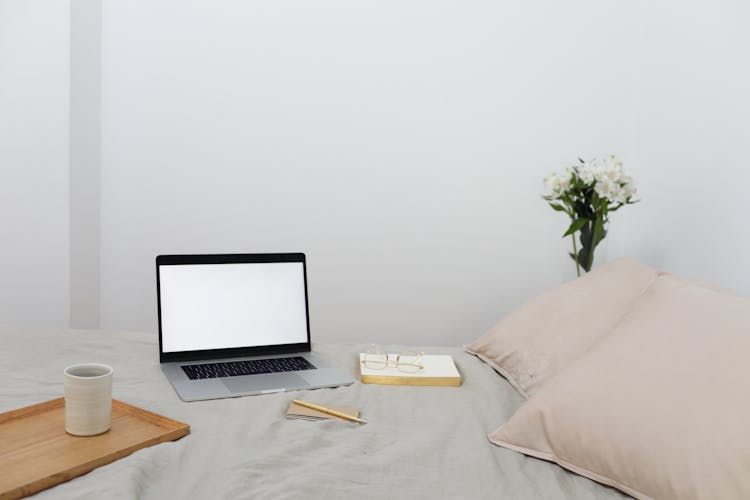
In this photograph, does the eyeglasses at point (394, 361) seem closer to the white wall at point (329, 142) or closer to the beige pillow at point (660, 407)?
the beige pillow at point (660, 407)

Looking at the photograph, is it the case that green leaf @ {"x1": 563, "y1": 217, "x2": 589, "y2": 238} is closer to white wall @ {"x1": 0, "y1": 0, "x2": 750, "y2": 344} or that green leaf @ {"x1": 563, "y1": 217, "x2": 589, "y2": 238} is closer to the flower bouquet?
the flower bouquet

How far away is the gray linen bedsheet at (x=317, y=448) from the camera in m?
0.94

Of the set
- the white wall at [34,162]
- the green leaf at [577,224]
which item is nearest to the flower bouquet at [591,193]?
the green leaf at [577,224]

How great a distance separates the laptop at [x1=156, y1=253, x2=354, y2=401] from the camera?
1474mm

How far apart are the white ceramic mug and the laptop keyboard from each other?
356 millimetres

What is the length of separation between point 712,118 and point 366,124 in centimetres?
119

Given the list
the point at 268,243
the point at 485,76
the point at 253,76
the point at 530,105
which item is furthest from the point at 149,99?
the point at 530,105

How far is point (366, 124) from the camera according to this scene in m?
2.54

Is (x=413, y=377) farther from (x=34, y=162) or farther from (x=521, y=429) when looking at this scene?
(x=34, y=162)

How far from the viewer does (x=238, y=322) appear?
63.2 inches

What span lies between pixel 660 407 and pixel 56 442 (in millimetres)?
923

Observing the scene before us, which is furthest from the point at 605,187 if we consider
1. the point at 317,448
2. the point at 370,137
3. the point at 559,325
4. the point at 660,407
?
the point at 317,448

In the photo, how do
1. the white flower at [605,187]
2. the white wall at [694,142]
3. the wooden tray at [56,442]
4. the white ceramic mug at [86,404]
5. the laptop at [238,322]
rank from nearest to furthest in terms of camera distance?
the wooden tray at [56,442] → the white ceramic mug at [86,404] → the laptop at [238,322] → the white wall at [694,142] → the white flower at [605,187]

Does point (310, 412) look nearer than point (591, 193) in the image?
Yes
